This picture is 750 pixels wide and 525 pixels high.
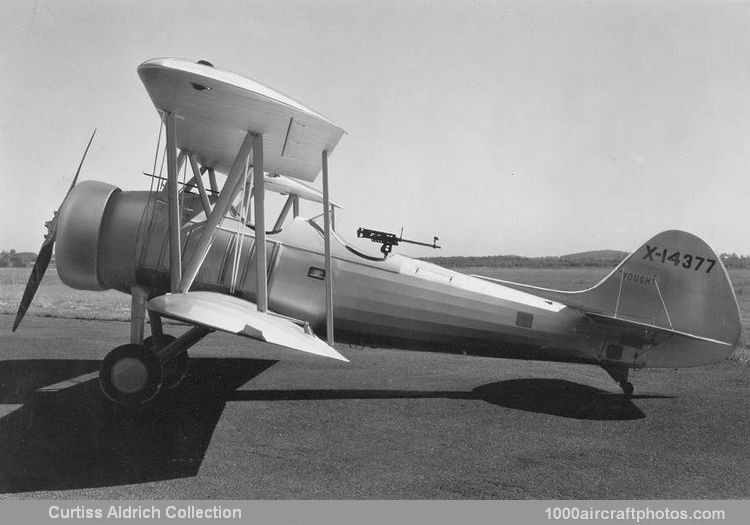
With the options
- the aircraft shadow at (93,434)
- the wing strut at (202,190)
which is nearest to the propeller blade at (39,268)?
the aircraft shadow at (93,434)

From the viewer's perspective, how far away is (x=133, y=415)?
5.00 meters

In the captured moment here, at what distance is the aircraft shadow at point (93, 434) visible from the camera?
3.70 metres

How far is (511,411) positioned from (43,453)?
4.20 meters

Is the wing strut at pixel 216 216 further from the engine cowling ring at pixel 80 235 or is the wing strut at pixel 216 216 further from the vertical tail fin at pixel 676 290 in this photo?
the vertical tail fin at pixel 676 290

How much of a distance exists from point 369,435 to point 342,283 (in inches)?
70.8

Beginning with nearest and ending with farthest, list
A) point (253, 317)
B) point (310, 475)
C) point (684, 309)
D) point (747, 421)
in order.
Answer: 1. point (310, 475)
2. point (253, 317)
3. point (747, 421)
4. point (684, 309)

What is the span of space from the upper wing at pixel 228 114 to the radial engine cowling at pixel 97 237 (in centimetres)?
98

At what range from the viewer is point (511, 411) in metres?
5.65

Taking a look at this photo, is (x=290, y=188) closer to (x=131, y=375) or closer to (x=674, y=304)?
(x=131, y=375)

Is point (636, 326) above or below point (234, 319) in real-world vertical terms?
above
